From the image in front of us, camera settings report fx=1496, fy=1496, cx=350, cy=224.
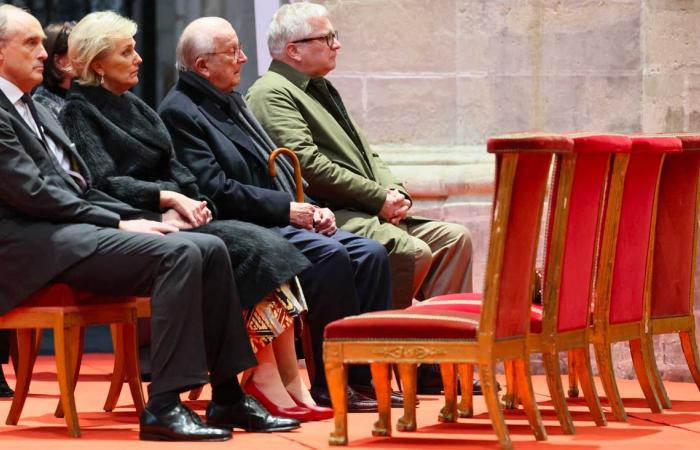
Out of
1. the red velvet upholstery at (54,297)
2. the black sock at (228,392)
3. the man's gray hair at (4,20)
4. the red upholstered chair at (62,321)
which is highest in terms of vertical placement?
the man's gray hair at (4,20)

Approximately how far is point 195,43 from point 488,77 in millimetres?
2257

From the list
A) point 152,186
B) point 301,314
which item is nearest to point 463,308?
point 301,314

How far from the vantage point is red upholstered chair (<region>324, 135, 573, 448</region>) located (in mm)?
4562

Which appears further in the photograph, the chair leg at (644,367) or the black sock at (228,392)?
the chair leg at (644,367)

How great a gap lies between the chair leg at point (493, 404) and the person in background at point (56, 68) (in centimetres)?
270

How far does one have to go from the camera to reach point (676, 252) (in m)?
5.91

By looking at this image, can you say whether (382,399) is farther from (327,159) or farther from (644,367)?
(327,159)

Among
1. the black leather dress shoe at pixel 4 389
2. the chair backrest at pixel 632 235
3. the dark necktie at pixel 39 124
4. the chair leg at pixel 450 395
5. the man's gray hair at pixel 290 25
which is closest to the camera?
the dark necktie at pixel 39 124

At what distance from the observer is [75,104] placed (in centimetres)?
532

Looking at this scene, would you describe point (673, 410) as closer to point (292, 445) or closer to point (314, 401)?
point (314, 401)

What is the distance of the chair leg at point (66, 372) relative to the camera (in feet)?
16.1

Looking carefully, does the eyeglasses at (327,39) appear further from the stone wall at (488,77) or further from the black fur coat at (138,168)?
the black fur coat at (138,168)

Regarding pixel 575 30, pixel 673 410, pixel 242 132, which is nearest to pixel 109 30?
pixel 242 132

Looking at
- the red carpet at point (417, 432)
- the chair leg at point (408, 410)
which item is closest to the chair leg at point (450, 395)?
the red carpet at point (417, 432)
